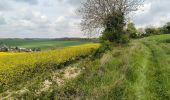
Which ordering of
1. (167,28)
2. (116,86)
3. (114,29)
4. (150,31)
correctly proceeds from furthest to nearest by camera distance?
(150,31)
(167,28)
(114,29)
(116,86)

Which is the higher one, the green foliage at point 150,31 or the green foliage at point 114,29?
the green foliage at point 114,29

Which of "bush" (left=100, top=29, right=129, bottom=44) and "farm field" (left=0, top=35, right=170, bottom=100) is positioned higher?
"bush" (left=100, top=29, right=129, bottom=44)

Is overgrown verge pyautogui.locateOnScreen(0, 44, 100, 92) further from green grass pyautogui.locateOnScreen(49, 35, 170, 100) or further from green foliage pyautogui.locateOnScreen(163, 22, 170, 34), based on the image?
green foliage pyautogui.locateOnScreen(163, 22, 170, 34)

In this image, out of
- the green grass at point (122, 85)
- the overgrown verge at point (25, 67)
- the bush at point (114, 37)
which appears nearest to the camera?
the green grass at point (122, 85)

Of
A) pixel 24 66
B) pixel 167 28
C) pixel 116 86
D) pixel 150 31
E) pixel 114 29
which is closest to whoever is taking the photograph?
pixel 116 86

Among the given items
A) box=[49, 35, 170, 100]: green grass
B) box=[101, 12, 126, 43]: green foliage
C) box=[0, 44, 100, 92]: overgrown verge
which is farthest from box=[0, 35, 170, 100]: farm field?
box=[101, 12, 126, 43]: green foliage

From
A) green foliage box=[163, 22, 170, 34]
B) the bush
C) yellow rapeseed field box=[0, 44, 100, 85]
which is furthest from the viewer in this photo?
green foliage box=[163, 22, 170, 34]

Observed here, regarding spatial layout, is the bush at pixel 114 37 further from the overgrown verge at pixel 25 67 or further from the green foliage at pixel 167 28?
the green foliage at pixel 167 28

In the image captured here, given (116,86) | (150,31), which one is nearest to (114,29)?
(116,86)

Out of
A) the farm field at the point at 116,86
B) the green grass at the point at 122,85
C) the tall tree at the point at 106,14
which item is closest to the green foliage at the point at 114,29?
the tall tree at the point at 106,14

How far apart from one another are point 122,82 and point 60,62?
13.7 metres

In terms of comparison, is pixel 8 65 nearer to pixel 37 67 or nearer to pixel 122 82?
pixel 37 67

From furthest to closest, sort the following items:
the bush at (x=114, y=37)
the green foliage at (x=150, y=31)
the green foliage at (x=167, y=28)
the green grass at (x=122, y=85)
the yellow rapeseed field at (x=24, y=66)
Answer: the green foliage at (x=150, y=31), the green foliage at (x=167, y=28), the bush at (x=114, y=37), the yellow rapeseed field at (x=24, y=66), the green grass at (x=122, y=85)

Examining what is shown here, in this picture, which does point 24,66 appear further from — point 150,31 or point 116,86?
point 150,31
